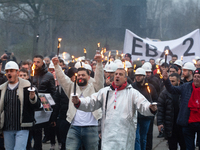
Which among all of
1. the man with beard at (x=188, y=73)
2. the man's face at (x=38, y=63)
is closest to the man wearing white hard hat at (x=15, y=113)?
the man's face at (x=38, y=63)

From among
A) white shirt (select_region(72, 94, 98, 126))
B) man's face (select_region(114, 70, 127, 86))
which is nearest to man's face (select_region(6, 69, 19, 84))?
white shirt (select_region(72, 94, 98, 126))

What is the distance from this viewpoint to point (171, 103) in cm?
655

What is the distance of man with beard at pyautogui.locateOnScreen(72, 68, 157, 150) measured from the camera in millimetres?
4539

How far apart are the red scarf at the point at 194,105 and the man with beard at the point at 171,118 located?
759 mm

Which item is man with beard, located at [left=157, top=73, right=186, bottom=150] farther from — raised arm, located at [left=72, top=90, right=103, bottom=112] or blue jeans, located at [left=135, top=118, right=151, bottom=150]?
raised arm, located at [left=72, top=90, right=103, bottom=112]

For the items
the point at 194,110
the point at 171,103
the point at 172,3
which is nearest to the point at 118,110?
the point at 194,110

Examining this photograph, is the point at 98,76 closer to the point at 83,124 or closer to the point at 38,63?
the point at 83,124

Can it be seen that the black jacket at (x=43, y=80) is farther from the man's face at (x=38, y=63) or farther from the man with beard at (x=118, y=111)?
the man with beard at (x=118, y=111)

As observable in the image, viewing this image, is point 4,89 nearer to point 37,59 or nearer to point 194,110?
point 37,59

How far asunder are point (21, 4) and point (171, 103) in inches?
757

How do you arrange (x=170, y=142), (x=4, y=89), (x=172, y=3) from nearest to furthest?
(x=4, y=89), (x=170, y=142), (x=172, y=3)

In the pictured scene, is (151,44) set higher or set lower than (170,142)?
higher

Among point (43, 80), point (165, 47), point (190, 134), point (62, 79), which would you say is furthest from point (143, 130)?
point (165, 47)

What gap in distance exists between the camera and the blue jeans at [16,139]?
5277 millimetres
